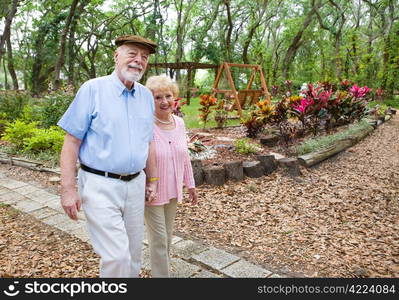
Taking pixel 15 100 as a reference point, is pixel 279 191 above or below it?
below

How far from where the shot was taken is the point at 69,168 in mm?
1982

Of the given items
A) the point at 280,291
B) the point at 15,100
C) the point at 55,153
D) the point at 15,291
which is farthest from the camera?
the point at 15,100

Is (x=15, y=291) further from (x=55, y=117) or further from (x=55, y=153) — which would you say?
(x=55, y=117)

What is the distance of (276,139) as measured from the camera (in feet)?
23.9

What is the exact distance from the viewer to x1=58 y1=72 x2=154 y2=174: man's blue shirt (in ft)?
6.43

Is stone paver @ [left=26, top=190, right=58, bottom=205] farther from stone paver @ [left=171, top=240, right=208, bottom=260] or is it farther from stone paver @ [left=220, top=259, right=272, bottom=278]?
stone paver @ [left=220, top=259, right=272, bottom=278]

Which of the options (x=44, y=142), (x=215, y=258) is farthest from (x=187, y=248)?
(x=44, y=142)

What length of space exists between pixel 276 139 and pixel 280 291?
17.0 feet

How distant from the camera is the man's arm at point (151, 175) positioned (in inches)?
91.1

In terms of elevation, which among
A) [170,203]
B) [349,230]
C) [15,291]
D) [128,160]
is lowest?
[349,230]

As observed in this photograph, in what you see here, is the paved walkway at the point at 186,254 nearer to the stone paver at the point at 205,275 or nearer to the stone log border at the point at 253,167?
the stone paver at the point at 205,275

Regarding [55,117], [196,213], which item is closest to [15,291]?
[196,213]

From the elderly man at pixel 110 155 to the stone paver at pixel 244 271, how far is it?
3.39 ft

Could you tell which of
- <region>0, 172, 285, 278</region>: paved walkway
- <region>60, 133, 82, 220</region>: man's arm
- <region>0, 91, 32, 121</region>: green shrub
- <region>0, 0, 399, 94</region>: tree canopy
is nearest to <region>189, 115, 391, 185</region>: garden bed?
<region>0, 172, 285, 278</region>: paved walkway
